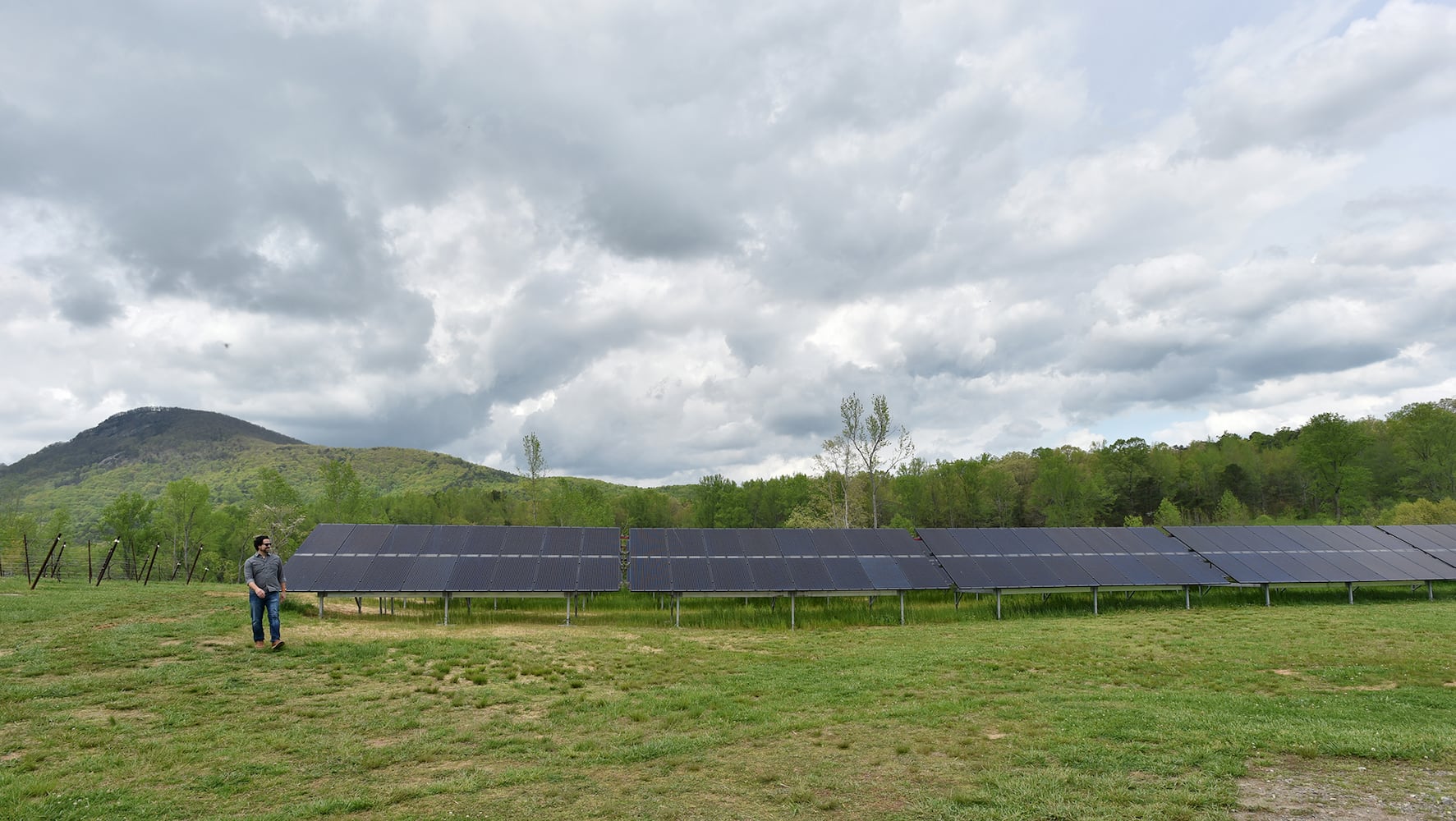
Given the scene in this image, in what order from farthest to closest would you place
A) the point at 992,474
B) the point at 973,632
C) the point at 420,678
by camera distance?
the point at 992,474, the point at 973,632, the point at 420,678

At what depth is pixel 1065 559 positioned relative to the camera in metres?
26.8

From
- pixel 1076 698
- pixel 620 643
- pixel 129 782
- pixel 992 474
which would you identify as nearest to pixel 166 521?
pixel 620 643

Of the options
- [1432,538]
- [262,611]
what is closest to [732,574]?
[262,611]

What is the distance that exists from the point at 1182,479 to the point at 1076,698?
101667mm

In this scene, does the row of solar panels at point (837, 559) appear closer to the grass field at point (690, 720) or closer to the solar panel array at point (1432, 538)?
the solar panel array at point (1432, 538)

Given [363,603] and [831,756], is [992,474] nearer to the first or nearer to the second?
[363,603]

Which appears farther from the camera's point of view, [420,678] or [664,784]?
[420,678]

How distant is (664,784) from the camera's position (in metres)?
7.59

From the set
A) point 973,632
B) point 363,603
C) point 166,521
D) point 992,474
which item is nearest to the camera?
point 973,632

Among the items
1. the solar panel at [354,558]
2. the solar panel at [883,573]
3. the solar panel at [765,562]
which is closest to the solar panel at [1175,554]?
the solar panel at [883,573]

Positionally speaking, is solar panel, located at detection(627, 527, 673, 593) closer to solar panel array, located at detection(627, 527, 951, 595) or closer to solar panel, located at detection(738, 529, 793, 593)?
solar panel array, located at detection(627, 527, 951, 595)

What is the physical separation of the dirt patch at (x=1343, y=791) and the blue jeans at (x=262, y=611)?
16.8m

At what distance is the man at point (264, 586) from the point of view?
13.9 metres

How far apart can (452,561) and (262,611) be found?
26.7 feet
